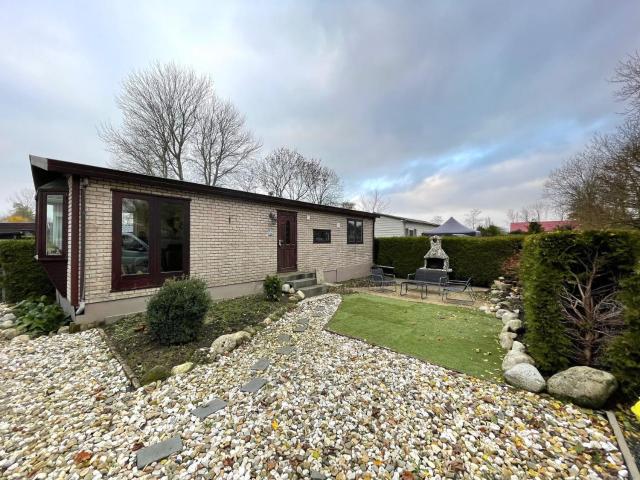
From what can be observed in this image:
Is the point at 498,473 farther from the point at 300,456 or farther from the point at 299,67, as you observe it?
the point at 299,67

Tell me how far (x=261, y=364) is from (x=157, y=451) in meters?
1.50

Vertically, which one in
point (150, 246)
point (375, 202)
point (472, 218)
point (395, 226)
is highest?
point (375, 202)

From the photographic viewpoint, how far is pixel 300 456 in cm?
192

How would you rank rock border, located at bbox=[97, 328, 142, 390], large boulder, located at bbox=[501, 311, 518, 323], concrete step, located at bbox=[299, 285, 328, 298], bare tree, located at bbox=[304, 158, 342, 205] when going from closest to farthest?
rock border, located at bbox=[97, 328, 142, 390] < large boulder, located at bbox=[501, 311, 518, 323] < concrete step, located at bbox=[299, 285, 328, 298] < bare tree, located at bbox=[304, 158, 342, 205]

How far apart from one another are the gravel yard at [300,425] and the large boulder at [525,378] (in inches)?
4.3

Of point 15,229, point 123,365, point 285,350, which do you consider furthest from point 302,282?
point 15,229

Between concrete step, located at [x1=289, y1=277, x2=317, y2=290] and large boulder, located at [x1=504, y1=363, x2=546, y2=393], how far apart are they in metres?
5.70

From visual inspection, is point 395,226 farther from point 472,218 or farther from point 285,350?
point 472,218

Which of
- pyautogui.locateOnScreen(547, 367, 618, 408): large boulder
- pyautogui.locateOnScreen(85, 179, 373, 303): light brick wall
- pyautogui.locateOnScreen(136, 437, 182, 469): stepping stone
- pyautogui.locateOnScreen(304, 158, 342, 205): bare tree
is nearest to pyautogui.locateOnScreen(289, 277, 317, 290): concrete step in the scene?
pyautogui.locateOnScreen(85, 179, 373, 303): light brick wall

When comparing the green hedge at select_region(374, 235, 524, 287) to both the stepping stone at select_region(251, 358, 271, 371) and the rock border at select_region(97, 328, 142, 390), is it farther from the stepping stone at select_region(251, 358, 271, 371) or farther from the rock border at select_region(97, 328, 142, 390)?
the rock border at select_region(97, 328, 142, 390)

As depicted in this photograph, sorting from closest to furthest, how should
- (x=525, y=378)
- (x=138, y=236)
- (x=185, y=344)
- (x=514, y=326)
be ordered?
A: 1. (x=525, y=378)
2. (x=185, y=344)
3. (x=514, y=326)
4. (x=138, y=236)

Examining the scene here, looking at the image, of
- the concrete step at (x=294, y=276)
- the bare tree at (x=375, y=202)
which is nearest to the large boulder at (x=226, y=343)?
the concrete step at (x=294, y=276)

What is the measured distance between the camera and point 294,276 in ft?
27.2

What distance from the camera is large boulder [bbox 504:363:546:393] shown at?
107 inches
